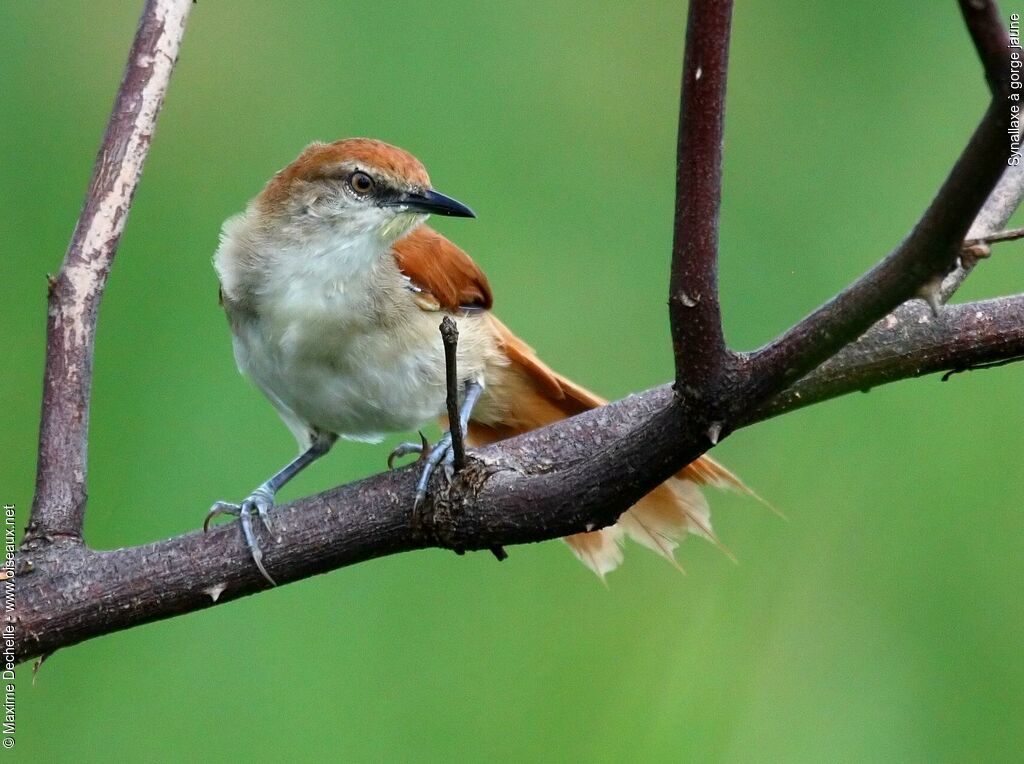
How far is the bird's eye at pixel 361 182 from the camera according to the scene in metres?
2.29

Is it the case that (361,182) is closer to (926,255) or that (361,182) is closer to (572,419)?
(572,419)

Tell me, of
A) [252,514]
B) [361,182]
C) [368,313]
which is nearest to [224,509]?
[252,514]

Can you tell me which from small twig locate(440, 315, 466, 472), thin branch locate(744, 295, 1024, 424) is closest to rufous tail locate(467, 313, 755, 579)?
thin branch locate(744, 295, 1024, 424)

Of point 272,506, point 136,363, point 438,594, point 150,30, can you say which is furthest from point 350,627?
point 150,30

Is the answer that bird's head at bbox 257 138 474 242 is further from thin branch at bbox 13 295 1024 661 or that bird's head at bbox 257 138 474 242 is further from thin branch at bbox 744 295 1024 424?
thin branch at bbox 744 295 1024 424

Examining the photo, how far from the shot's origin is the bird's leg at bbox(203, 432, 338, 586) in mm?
1794

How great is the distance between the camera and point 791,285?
3.10m

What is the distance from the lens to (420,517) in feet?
5.73

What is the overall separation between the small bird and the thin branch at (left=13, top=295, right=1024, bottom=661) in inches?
11.6

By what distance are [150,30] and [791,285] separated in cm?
175

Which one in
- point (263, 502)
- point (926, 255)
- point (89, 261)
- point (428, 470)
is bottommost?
point (263, 502)

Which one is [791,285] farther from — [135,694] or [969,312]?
[135,694]

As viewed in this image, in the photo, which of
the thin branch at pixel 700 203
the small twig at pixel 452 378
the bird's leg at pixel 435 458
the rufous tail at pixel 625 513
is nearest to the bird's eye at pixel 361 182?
the rufous tail at pixel 625 513

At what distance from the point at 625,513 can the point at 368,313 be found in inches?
23.8
